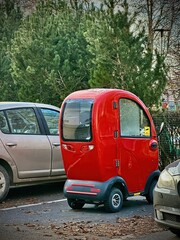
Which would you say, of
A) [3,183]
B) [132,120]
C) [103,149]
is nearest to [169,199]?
[103,149]

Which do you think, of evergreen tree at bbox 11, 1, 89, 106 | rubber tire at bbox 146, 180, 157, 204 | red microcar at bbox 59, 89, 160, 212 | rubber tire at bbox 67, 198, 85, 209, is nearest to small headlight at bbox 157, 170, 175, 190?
red microcar at bbox 59, 89, 160, 212

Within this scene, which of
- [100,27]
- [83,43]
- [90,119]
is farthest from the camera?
[83,43]

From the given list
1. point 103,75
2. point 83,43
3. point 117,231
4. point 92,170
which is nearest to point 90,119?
point 92,170

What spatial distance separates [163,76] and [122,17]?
1.86m

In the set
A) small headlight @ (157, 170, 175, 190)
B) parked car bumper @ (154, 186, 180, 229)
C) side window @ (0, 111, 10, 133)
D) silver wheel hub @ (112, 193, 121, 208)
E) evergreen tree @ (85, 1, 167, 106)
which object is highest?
evergreen tree @ (85, 1, 167, 106)

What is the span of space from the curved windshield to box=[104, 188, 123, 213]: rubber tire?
2.95ft

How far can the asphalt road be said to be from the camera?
639 centimetres

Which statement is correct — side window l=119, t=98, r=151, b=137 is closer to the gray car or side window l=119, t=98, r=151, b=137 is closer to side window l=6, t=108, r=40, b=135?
the gray car

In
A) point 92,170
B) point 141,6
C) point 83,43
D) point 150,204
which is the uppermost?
point 141,6

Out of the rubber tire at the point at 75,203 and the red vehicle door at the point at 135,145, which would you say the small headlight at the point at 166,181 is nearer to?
the red vehicle door at the point at 135,145

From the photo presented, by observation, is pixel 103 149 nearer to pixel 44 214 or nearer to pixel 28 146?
pixel 44 214

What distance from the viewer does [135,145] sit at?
800 centimetres

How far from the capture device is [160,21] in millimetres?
18141

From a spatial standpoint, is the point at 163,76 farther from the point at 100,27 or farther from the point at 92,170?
the point at 92,170
